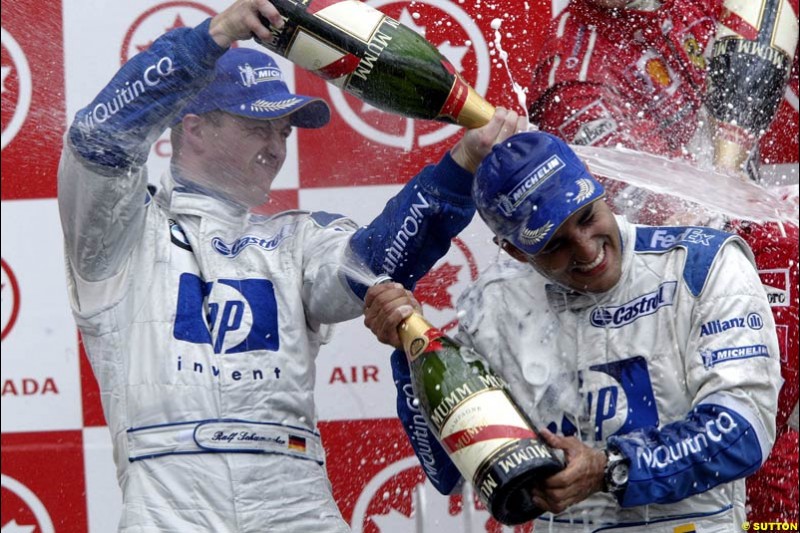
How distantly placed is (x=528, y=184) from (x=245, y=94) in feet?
3.19

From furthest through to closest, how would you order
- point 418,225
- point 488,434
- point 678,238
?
point 418,225 < point 678,238 < point 488,434

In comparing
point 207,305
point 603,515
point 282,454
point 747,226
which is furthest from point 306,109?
Result: point 603,515

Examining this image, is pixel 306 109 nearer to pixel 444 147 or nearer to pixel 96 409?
pixel 444 147

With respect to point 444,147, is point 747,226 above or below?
below

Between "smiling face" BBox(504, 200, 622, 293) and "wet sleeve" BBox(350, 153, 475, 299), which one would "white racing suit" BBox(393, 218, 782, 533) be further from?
"wet sleeve" BBox(350, 153, 475, 299)

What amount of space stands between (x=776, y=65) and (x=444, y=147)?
0.92 m

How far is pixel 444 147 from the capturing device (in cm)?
379

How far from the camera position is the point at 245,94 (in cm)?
314

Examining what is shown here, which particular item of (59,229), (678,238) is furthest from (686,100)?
(59,229)

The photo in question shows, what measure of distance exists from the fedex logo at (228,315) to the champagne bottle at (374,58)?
521mm

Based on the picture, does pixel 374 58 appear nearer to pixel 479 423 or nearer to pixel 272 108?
pixel 272 108

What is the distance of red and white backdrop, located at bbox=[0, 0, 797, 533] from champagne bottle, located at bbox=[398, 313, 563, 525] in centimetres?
121

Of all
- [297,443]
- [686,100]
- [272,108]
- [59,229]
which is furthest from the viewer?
[59,229]

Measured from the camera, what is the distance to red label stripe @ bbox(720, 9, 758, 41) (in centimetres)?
335
